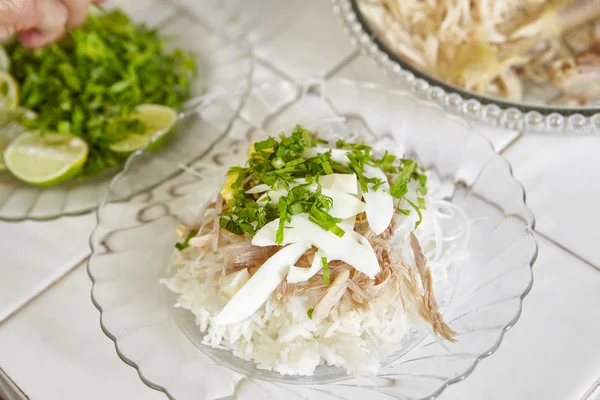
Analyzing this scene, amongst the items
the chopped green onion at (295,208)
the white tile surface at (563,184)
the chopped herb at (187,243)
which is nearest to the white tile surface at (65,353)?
the chopped herb at (187,243)

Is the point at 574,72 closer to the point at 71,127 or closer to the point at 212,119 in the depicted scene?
the point at 212,119

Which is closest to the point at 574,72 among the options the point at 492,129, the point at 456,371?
the point at 492,129

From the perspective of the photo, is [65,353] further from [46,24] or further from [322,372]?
[46,24]

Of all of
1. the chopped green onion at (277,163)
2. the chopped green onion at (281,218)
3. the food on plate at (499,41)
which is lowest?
the chopped green onion at (281,218)

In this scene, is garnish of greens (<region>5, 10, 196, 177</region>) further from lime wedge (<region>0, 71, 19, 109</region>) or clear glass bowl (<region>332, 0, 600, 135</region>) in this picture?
clear glass bowl (<region>332, 0, 600, 135</region>)

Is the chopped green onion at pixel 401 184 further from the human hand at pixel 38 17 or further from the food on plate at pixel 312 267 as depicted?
→ the human hand at pixel 38 17

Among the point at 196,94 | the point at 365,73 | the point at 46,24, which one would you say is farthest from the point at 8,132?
the point at 365,73

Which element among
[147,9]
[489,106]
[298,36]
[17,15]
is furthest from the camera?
[147,9]
